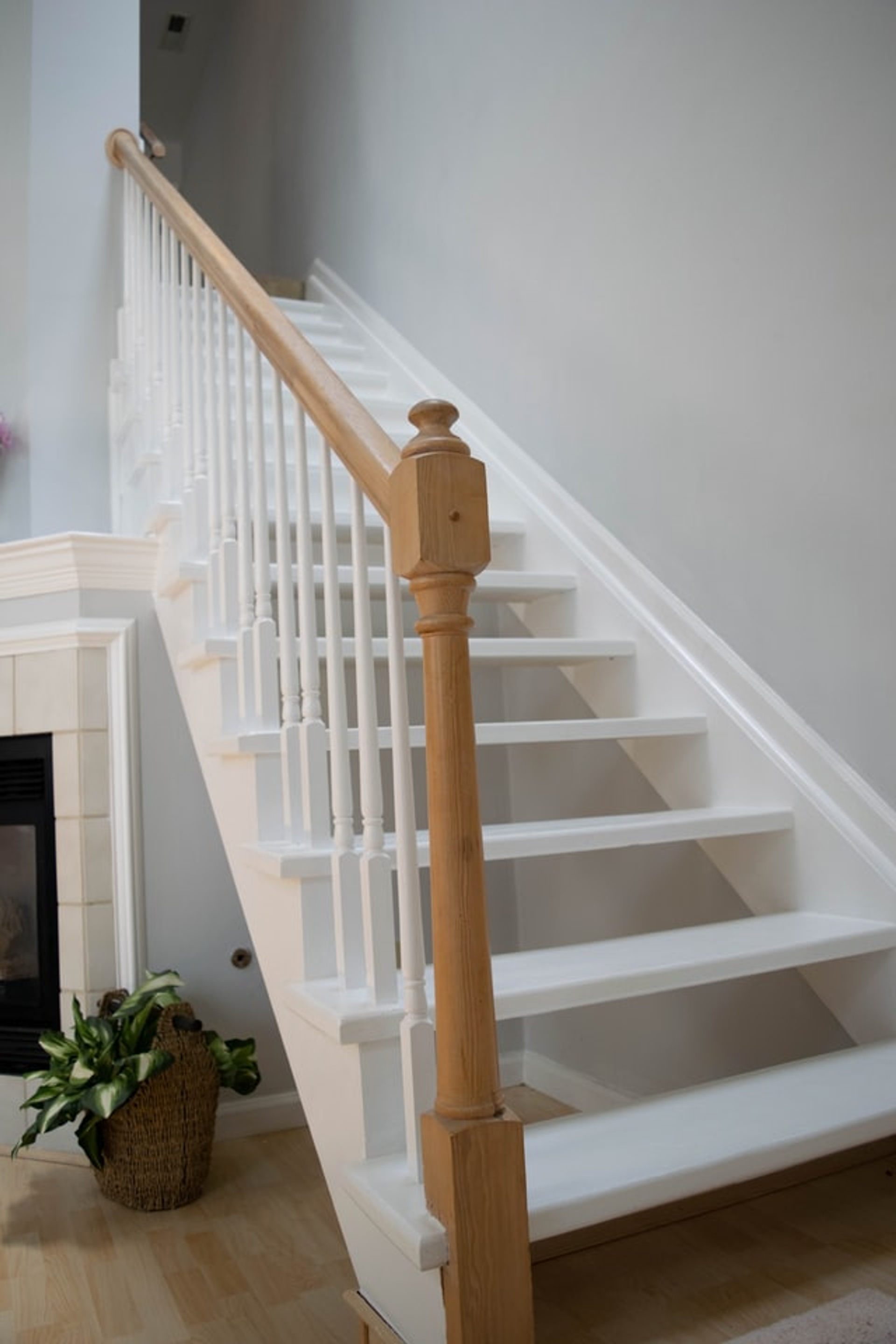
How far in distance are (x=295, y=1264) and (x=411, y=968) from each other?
1.05m

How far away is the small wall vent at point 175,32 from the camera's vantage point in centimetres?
583

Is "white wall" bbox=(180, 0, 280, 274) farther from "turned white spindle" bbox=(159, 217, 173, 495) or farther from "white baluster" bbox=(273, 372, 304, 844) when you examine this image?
"white baluster" bbox=(273, 372, 304, 844)

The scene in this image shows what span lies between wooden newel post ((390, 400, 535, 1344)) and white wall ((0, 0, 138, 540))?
90.0 inches

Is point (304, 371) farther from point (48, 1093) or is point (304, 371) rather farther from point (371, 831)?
point (48, 1093)

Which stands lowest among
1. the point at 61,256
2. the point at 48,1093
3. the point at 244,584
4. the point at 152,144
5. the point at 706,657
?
the point at 48,1093

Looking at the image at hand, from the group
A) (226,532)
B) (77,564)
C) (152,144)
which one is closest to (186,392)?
(226,532)

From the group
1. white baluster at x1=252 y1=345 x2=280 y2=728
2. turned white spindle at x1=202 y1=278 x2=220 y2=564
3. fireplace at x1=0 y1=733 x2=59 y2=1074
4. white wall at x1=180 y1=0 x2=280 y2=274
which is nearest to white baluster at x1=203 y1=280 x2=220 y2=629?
turned white spindle at x1=202 y1=278 x2=220 y2=564

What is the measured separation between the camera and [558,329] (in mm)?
2857

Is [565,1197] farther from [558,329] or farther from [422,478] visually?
[558,329]

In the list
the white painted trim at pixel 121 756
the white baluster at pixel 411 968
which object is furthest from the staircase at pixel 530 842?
the white painted trim at pixel 121 756

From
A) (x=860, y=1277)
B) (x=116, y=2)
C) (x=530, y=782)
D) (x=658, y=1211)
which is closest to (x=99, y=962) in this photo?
(x=530, y=782)

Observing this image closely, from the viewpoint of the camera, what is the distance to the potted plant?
221 cm

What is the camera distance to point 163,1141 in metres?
2.26

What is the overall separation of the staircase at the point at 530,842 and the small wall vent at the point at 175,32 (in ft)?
12.1
